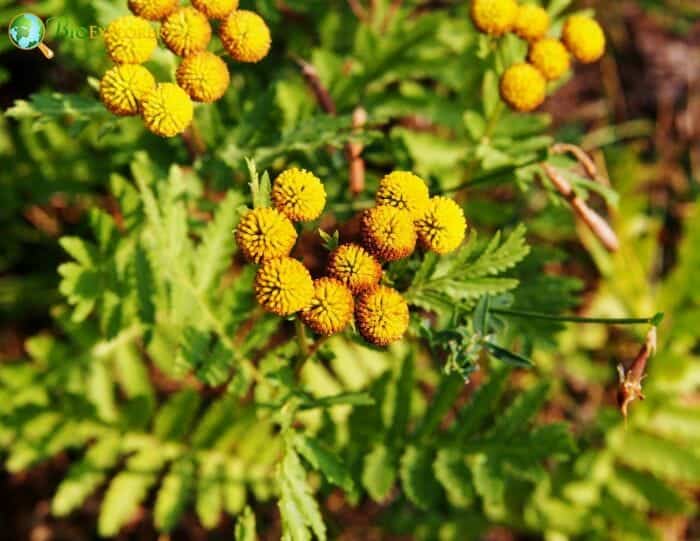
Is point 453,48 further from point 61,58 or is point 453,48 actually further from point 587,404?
point 587,404

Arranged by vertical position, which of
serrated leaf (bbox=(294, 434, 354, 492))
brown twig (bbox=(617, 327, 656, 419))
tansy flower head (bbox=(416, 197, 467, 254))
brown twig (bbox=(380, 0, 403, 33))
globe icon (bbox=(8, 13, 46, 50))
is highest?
globe icon (bbox=(8, 13, 46, 50))

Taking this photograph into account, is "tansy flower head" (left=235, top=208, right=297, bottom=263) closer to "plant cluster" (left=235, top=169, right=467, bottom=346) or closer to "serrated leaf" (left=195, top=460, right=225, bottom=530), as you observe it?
"plant cluster" (left=235, top=169, right=467, bottom=346)

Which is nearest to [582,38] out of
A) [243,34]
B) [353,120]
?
[353,120]

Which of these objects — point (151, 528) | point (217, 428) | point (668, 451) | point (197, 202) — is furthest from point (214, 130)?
point (668, 451)

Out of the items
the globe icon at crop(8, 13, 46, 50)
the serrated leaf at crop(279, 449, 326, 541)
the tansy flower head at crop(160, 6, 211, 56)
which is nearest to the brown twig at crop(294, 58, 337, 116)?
the tansy flower head at crop(160, 6, 211, 56)

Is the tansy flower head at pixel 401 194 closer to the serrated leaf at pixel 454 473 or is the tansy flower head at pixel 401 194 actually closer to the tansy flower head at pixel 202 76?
the tansy flower head at pixel 202 76

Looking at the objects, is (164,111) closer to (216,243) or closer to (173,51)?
(173,51)

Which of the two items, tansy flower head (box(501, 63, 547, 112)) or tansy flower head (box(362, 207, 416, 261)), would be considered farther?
tansy flower head (box(501, 63, 547, 112))
